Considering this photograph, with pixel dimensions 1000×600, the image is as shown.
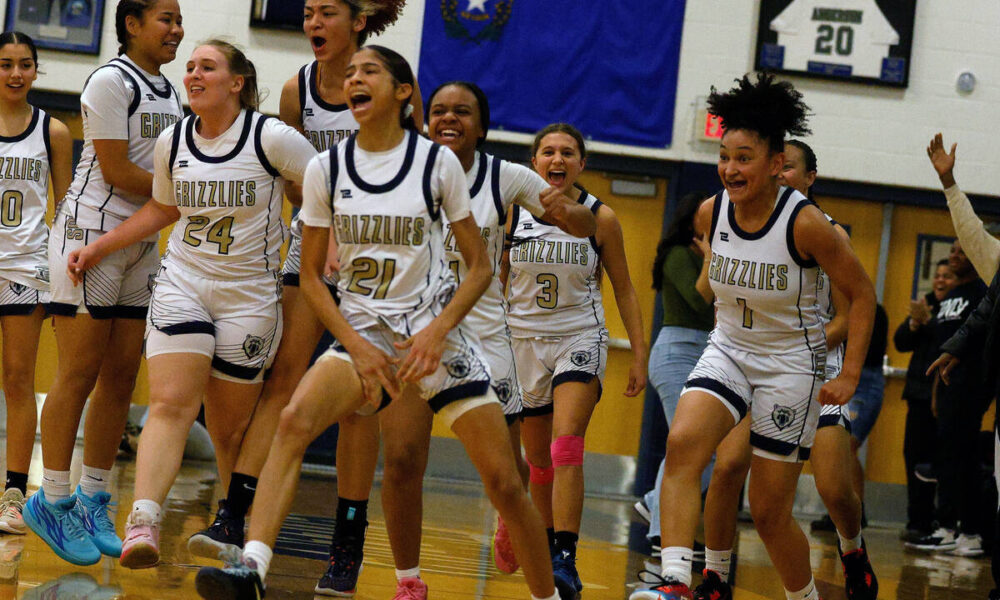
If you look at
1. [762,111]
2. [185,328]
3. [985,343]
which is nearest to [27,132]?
[185,328]

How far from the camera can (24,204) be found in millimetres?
5234

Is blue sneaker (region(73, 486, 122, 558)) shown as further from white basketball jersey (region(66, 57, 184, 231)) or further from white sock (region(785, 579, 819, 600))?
white sock (region(785, 579, 819, 600))

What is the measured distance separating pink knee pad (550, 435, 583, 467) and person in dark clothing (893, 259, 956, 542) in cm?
472

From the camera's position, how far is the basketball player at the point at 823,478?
4.71 metres

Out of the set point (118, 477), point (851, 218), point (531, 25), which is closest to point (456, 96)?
point (118, 477)

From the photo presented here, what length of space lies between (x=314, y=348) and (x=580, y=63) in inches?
241

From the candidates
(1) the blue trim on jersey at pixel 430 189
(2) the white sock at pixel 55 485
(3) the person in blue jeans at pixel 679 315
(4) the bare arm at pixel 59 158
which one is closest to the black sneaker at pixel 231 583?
(1) the blue trim on jersey at pixel 430 189

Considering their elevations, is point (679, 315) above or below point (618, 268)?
below

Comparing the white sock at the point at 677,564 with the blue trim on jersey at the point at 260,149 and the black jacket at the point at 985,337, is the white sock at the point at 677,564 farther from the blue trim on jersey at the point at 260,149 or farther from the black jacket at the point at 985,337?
the black jacket at the point at 985,337

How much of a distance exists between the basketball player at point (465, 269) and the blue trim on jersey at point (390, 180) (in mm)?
539

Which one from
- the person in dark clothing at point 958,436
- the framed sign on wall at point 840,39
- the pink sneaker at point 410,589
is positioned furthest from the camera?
the framed sign on wall at point 840,39

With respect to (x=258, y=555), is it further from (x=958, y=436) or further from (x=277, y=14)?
(x=277, y=14)

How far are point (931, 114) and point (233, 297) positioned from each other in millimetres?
7514

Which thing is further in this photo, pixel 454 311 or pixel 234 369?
pixel 234 369
